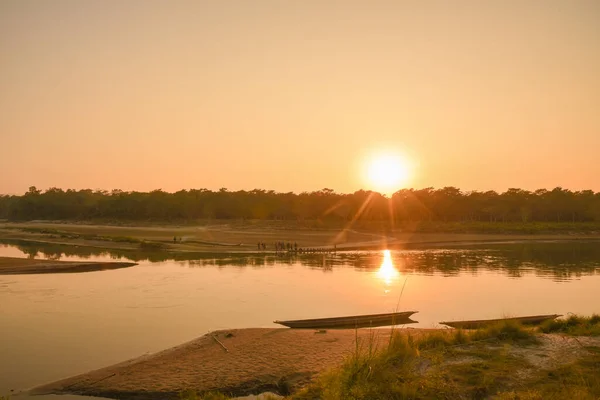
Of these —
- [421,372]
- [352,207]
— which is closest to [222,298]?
[421,372]

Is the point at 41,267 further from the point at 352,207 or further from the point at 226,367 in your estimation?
the point at 352,207

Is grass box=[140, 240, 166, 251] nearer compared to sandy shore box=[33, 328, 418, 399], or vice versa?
sandy shore box=[33, 328, 418, 399]

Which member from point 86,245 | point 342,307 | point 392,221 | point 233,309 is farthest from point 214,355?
point 392,221

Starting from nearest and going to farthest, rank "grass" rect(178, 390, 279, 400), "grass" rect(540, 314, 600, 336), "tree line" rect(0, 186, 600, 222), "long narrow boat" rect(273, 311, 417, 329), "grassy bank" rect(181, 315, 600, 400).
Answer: "grassy bank" rect(181, 315, 600, 400), "grass" rect(178, 390, 279, 400), "grass" rect(540, 314, 600, 336), "long narrow boat" rect(273, 311, 417, 329), "tree line" rect(0, 186, 600, 222)

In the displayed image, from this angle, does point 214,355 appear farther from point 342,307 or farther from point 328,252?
point 328,252

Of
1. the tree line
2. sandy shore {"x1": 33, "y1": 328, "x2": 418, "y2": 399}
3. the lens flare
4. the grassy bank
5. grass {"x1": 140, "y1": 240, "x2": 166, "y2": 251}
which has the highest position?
the tree line

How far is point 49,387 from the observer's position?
46.7 feet

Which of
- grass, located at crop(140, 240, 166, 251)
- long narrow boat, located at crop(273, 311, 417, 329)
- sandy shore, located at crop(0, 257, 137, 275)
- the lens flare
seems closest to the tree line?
grass, located at crop(140, 240, 166, 251)

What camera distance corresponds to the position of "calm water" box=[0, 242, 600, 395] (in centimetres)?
1908

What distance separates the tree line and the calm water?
72.2 m

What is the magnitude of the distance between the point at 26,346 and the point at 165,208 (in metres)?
110

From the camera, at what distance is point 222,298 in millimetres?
30094

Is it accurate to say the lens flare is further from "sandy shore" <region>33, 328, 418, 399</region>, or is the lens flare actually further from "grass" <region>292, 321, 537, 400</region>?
"grass" <region>292, 321, 537, 400</region>

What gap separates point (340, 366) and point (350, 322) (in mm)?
8483
